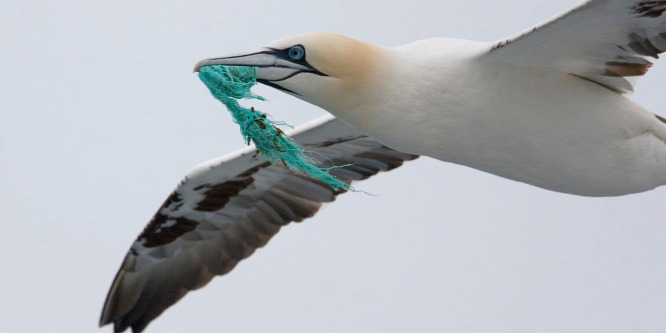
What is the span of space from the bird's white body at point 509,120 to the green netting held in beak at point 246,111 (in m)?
0.53

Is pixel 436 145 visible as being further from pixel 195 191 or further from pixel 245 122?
pixel 195 191

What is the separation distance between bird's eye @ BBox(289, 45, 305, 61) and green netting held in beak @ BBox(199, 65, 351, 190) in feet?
0.78

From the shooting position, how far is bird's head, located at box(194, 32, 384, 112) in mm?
7352

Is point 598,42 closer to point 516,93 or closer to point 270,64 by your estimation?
point 516,93

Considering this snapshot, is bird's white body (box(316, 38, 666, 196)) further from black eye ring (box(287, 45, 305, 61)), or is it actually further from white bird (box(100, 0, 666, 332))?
black eye ring (box(287, 45, 305, 61))

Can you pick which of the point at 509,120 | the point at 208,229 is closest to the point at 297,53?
the point at 509,120

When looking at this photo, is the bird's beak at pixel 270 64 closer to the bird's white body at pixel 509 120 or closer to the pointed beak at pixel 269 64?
the pointed beak at pixel 269 64

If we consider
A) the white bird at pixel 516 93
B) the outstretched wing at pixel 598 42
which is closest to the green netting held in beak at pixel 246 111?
→ the white bird at pixel 516 93

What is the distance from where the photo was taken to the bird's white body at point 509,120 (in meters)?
7.47

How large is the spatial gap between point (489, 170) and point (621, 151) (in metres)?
0.85

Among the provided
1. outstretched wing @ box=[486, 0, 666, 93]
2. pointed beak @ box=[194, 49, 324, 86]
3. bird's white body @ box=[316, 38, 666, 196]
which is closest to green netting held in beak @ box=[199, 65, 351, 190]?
pointed beak @ box=[194, 49, 324, 86]

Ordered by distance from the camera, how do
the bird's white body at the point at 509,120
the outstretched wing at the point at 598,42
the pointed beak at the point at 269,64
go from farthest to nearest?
the bird's white body at the point at 509,120
the pointed beak at the point at 269,64
the outstretched wing at the point at 598,42

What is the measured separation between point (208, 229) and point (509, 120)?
3.91 meters

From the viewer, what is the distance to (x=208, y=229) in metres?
10.8
